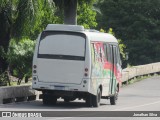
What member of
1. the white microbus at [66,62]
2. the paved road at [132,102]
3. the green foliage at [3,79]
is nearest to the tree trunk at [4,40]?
the green foliage at [3,79]

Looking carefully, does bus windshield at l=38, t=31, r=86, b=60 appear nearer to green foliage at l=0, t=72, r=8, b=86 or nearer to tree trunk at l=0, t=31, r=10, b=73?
green foliage at l=0, t=72, r=8, b=86

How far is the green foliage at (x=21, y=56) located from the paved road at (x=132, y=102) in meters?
5.06

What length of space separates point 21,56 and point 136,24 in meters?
34.7

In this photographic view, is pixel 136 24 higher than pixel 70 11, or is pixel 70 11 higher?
pixel 136 24

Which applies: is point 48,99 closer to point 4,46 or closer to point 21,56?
point 4,46

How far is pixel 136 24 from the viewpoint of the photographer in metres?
68.3

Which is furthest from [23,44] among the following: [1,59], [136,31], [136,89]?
[136,31]

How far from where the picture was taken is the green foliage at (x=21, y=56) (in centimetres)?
3466

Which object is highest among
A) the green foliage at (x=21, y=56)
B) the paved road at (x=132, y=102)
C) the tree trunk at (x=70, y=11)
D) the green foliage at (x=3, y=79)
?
the tree trunk at (x=70, y=11)

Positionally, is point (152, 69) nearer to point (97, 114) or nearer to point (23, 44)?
point (23, 44)

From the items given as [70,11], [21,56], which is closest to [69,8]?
[70,11]

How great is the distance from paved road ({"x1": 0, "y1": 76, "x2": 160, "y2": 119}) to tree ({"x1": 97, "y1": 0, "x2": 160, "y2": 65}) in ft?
67.0

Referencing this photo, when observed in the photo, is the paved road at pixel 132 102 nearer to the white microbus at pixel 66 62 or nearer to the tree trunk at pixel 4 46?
the white microbus at pixel 66 62

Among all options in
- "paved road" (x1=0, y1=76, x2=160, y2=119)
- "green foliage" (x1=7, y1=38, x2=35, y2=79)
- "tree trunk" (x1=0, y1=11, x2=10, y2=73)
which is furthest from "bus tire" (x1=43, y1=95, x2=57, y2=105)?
"green foliage" (x1=7, y1=38, x2=35, y2=79)
